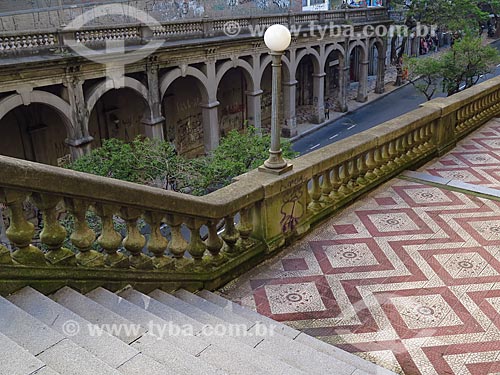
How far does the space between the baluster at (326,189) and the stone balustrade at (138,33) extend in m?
11.6

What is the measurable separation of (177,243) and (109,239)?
730mm

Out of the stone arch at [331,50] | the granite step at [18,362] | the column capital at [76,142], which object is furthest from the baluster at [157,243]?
the stone arch at [331,50]

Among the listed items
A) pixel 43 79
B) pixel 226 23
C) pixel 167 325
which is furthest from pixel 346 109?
pixel 167 325

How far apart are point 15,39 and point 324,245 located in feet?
40.3

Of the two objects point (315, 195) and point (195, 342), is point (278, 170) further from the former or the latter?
point (195, 342)

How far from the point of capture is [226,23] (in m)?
22.1

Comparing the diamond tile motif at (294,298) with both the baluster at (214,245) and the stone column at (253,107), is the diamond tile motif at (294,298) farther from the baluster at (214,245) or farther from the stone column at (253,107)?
the stone column at (253,107)

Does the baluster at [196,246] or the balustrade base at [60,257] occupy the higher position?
the balustrade base at [60,257]

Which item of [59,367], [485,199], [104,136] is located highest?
[59,367]

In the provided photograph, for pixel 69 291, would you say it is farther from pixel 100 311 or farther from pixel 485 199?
pixel 485 199

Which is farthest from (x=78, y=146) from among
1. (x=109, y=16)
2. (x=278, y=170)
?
(x=278, y=170)

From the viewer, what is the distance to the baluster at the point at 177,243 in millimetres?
4285

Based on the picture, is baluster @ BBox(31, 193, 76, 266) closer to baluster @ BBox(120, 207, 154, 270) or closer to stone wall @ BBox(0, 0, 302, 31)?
baluster @ BBox(120, 207, 154, 270)

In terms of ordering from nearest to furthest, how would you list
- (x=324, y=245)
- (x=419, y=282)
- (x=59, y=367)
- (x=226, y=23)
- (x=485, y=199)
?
(x=59, y=367) < (x=419, y=282) < (x=324, y=245) < (x=485, y=199) < (x=226, y=23)
